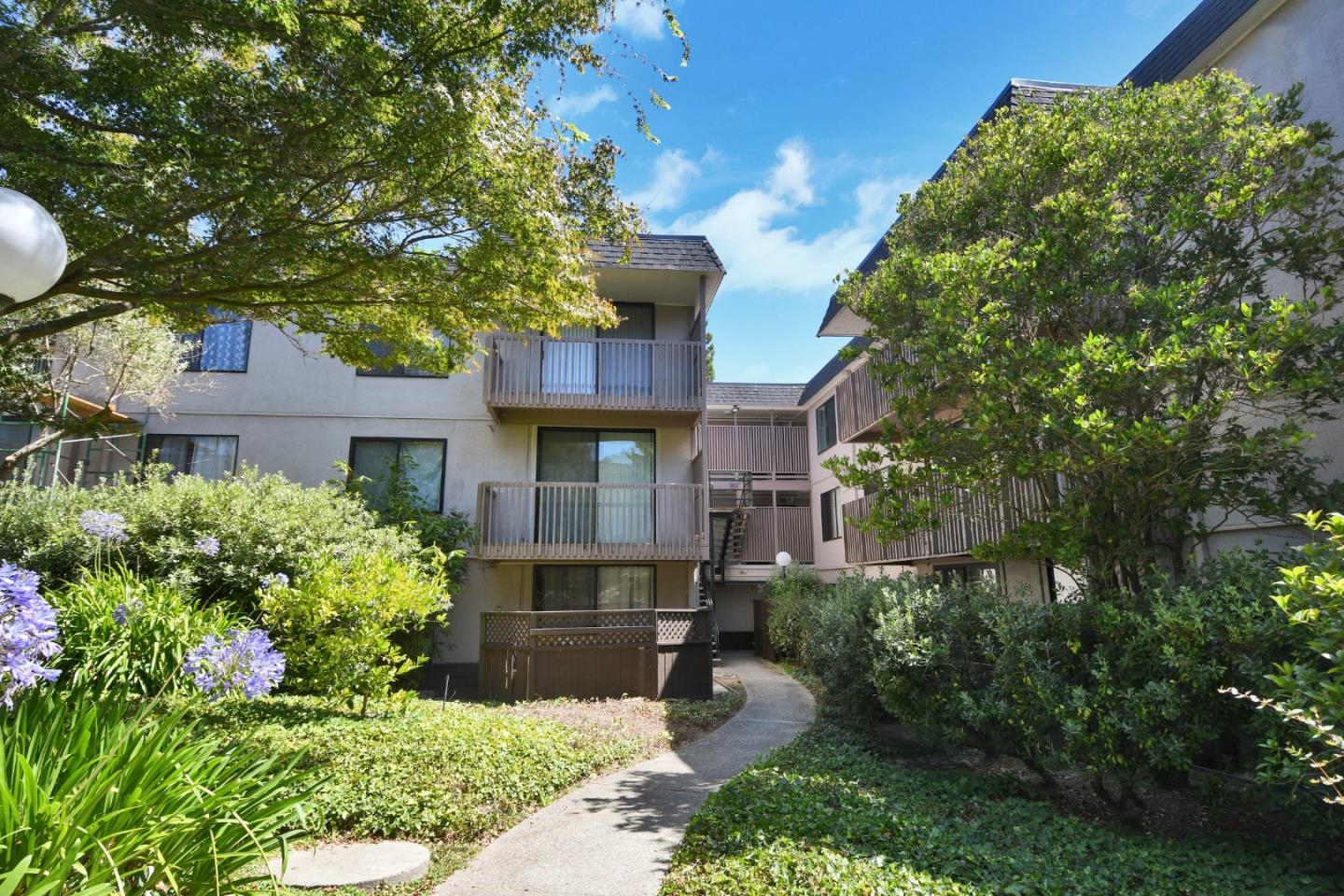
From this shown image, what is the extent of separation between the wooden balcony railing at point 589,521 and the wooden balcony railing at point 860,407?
3736 mm

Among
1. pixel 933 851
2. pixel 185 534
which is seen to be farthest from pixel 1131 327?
pixel 185 534

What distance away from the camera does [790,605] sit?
15.9 meters

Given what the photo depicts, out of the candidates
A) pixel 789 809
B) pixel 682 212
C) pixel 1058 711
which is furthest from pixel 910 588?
pixel 682 212

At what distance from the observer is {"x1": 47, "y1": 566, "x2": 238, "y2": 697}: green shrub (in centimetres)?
632

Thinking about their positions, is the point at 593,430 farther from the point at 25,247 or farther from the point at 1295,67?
the point at 1295,67

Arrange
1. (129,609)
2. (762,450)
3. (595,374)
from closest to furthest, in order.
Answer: (129,609)
(595,374)
(762,450)

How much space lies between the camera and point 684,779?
269 inches

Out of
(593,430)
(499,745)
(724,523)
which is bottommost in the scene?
(499,745)

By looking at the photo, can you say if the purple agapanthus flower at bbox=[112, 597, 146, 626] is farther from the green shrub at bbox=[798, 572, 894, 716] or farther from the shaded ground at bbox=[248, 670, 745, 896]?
the green shrub at bbox=[798, 572, 894, 716]

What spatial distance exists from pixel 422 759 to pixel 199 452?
10.5m

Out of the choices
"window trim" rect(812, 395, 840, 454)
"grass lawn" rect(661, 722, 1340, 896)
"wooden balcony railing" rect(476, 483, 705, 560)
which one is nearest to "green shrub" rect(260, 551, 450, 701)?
"grass lawn" rect(661, 722, 1340, 896)

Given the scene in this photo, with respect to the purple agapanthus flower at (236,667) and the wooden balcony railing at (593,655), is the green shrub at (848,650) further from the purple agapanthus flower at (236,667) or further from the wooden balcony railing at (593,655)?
the purple agapanthus flower at (236,667)

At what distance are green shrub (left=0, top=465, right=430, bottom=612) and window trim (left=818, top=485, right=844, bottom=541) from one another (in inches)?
523

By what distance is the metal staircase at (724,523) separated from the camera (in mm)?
16391
